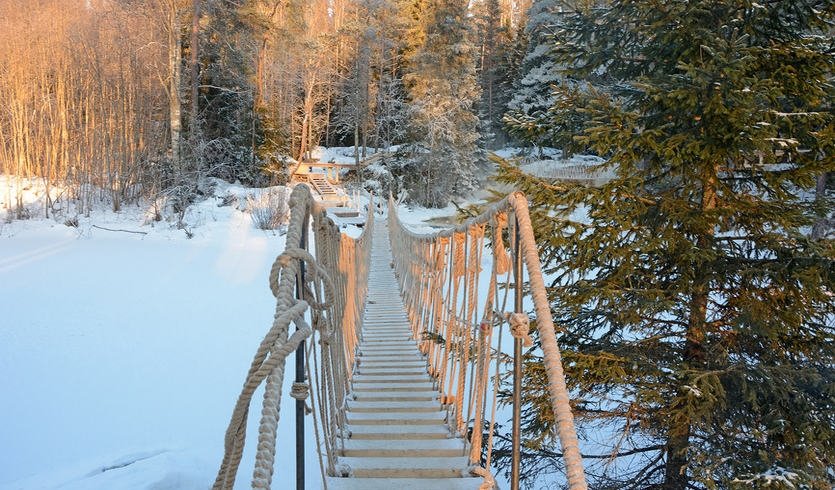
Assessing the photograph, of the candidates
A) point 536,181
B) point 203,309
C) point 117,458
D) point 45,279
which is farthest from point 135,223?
point 536,181

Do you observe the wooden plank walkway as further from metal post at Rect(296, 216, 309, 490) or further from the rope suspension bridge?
metal post at Rect(296, 216, 309, 490)

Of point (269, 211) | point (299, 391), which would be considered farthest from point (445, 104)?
point (299, 391)

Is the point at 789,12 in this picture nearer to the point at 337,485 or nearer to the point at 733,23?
the point at 733,23

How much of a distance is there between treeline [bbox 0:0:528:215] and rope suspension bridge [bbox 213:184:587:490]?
9.21 m

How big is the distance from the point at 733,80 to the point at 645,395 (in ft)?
4.68

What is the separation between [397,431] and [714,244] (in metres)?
1.84

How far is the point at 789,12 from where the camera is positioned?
8.57ft

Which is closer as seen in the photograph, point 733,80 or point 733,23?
point 733,80

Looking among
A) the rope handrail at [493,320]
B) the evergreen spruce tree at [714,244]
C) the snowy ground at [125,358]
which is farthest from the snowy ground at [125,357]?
the evergreen spruce tree at [714,244]

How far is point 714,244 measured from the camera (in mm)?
2648

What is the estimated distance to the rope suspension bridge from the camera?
2.87 ft

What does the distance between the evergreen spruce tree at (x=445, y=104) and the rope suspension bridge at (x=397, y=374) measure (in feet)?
47.0

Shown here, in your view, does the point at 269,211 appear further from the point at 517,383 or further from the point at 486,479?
the point at 517,383

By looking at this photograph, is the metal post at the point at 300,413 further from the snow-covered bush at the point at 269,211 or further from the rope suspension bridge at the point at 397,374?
the snow-covered bush at the point at 269,211
